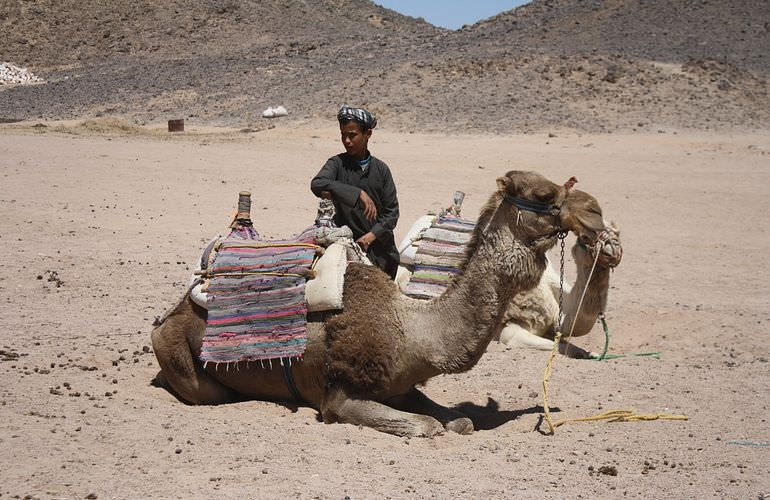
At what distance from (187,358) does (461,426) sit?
6.16 ft

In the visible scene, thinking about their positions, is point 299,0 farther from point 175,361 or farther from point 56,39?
point 175,361

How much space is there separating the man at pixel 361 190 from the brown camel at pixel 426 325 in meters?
0.50

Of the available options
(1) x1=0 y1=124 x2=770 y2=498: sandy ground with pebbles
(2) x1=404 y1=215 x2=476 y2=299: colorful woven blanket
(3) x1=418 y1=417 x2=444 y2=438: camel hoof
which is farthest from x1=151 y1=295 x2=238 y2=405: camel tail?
(2) x1=404 y1=215 x2=476 y2=299: colorful woven blanket

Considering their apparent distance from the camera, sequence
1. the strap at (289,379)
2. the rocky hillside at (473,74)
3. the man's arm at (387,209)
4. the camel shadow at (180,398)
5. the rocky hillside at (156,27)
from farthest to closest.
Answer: the rocky hillside at (156,27), the rocky hillside at (473,74), the man's arm at (387,209), the camel shadow at (180,398), the strap at (289,379)

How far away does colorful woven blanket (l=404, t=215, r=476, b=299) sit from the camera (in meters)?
7.62

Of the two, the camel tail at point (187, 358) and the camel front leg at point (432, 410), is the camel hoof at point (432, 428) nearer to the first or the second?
the camel front leg at point (432, 410)

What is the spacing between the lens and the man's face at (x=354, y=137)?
6.09m

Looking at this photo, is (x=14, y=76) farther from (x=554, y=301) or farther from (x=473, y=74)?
(x=554, y=301)

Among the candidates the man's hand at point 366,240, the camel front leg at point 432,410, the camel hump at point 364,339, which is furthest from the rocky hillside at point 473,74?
the camel hump at point 364,339

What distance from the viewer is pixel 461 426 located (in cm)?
559

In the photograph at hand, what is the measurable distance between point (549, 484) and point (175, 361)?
107 inches

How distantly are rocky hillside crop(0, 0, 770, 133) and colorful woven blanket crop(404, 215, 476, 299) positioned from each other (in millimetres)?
17211

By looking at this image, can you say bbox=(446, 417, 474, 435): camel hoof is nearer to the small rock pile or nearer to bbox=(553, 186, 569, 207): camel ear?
bbox=(553, 186, 569, 207): camel ear

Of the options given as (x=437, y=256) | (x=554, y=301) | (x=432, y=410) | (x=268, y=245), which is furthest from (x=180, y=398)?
(x=554, y=301)
